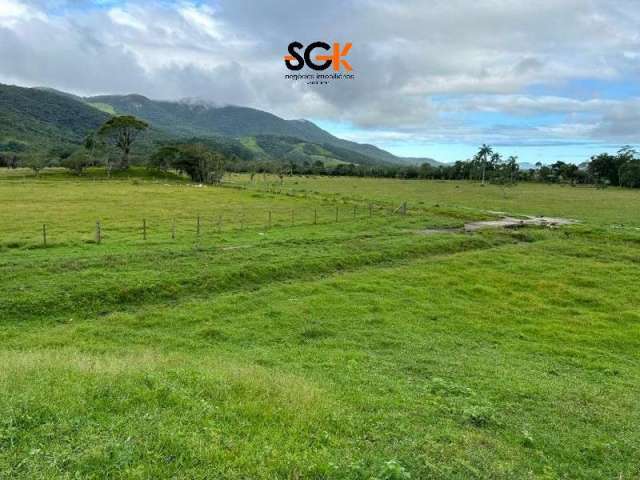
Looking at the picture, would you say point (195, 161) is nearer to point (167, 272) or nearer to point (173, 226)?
point (173, 226)

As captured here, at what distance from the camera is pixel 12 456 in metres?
5.55

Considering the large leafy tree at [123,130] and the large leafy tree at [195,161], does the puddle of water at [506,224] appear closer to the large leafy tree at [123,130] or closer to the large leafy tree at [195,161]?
the large leafy tree at [195,161]

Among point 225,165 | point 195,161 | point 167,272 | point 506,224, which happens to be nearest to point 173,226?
point 167,272

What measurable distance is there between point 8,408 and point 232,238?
23.5 metres

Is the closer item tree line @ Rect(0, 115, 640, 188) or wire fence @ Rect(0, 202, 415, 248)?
wire fence @ Rect(0, 202, 415, 248)

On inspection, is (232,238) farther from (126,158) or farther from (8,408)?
(126,158)

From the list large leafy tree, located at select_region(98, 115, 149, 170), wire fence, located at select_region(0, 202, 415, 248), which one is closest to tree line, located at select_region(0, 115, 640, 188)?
large leafy tree, located at select_region(98, 115, 149, 170)

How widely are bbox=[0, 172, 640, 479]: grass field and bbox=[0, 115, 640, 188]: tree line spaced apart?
69349 millimetres

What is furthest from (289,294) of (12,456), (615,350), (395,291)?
(12,456)

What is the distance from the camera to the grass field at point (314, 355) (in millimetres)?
6273

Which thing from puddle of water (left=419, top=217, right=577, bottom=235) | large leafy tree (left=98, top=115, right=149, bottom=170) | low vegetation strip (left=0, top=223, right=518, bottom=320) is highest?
large leafy tree (left=98, top=115, right=149, bottom=170)

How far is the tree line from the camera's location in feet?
332

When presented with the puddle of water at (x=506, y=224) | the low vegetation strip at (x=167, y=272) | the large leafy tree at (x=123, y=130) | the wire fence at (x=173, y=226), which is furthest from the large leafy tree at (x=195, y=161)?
the low vegetation strip at (x=167, y=272)

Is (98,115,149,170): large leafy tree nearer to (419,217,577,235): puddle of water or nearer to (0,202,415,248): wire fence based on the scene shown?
(0,202,415,248): wire fence
